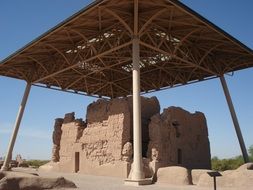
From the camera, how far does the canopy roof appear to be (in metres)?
18.0

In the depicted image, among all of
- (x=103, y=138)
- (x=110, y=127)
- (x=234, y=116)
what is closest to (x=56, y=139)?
(x=103, y=138)

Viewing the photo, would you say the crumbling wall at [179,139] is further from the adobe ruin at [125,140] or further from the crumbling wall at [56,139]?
the crumbling wall at [56,139]

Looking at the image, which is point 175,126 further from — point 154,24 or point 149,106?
point 154,24

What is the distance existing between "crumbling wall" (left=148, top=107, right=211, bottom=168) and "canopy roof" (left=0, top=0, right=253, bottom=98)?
12.6ft

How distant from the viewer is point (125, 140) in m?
21.2

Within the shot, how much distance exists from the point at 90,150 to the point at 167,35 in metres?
9.74

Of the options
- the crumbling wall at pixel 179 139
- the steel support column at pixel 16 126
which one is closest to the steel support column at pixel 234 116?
the crumbling wall at pixel 179 139

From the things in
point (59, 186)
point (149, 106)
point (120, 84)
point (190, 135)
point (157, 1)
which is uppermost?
point (120, 84)

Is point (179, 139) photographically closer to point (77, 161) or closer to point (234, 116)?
point (234, 116)

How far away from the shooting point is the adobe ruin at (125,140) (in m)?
20.6

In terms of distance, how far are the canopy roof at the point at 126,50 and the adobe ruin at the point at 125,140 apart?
11.5ft

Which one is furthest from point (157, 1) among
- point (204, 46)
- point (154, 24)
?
point (204, 46)

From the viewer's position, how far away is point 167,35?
805 inches

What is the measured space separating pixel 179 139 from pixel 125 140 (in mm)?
3872
